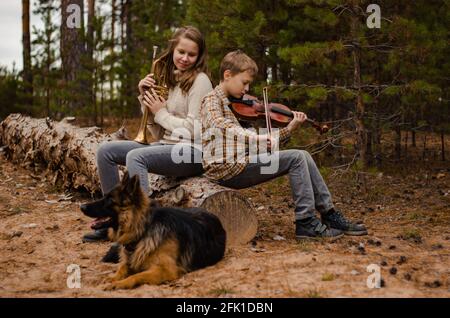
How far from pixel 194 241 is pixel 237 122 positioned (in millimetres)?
1461

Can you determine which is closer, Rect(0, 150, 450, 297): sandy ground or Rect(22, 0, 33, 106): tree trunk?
Rect(0, 150, 450, 297): sandy ground

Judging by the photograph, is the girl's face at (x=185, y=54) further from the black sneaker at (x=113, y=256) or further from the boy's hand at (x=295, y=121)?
the black sneaker at (x=113, y=256)

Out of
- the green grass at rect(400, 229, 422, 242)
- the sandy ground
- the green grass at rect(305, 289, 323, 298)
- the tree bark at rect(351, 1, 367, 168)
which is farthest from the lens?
the tree bark at rect(351, 1, 367, 168)

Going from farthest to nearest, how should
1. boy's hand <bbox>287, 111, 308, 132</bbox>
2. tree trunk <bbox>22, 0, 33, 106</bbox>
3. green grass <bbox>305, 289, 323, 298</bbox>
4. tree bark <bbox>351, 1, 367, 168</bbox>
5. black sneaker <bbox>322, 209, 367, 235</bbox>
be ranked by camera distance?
tree trunk <bbox>22, 0, 33, 106</bbox> < tree bark <bbox>351, 1, 367, 168</bbox> < black sneaker <bbox>322, 209, 367, 235</bbox> < boy's hand <bbox>287, 111, 308, 132</bbox> < green grass <bbox>305, 289, 323, 298</bbox>

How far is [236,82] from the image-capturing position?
18.6 ft

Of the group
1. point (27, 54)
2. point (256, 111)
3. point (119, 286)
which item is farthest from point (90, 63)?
point (119, 286)

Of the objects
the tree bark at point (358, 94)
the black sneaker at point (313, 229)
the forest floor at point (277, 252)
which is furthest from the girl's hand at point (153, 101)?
the tree bark at point (358, 94)

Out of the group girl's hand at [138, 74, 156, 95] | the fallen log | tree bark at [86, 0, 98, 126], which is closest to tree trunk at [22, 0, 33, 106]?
tree bark at [86, 0, 98, 126]

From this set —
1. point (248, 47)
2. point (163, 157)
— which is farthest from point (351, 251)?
point (248, 47)

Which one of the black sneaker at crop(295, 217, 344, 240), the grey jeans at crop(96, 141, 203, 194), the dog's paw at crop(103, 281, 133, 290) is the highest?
the grey jeans at crop(96, 141, 203, 194)

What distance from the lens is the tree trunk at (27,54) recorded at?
17.2m

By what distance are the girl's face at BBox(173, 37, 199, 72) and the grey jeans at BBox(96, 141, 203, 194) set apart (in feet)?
2.82

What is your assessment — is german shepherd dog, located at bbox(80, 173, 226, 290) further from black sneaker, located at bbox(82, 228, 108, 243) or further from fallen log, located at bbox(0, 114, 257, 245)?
black sneaker, located at bbox(82, 228, 108, 243)

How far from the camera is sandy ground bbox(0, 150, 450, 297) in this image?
434 centimetres
